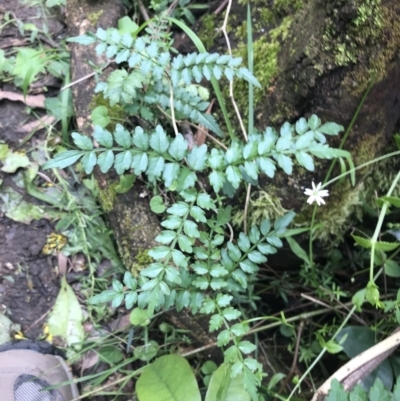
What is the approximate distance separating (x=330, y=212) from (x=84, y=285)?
932mm

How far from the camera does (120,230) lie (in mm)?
1447

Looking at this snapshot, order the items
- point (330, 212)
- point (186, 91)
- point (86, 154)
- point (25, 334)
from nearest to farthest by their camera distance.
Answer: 1. point (86, 154)
2. point (186, 91)
3. point (330, 212)
4. point (25, 334)

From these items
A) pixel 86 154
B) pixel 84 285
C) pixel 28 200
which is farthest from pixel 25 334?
pixel 86 154

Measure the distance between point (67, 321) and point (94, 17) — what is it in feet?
3.69

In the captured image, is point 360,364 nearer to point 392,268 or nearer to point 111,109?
point 392,268

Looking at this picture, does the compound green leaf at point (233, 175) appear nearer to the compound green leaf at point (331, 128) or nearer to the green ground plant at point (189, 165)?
the green ground plant at point (189, 165)

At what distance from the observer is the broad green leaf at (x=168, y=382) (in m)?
1.32

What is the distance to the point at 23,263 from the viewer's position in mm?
1634

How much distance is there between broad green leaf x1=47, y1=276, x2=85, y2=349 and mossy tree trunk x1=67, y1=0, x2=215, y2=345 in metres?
0.31

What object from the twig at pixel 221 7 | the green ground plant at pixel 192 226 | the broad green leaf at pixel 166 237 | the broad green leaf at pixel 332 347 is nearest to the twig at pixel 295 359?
the green ground plant at pixel 192 226

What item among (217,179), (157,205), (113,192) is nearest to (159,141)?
(217,179)

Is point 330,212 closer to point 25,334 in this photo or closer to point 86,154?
point 86,154

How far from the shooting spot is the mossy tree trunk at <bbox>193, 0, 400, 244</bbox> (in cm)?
111

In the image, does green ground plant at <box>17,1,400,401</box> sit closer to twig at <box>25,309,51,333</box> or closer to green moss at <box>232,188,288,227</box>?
green moss at <box>232,188,288,227</box>
